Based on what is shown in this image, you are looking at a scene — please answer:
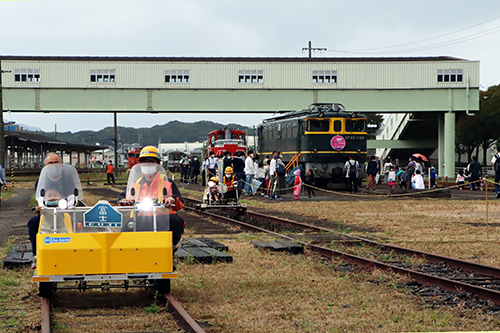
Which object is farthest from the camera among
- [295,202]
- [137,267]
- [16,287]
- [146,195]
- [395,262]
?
[295,202]

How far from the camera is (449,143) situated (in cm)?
4791

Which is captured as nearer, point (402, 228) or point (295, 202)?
point (402, 228)

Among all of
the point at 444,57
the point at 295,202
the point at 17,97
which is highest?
the point at 444,57

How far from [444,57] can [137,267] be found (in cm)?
4615

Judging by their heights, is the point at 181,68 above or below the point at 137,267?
above

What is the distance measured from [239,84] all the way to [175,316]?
40.9 meters

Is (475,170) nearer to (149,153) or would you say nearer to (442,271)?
(442,271)

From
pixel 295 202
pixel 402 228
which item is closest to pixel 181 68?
pixel 295 202

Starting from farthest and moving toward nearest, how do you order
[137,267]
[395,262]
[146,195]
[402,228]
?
1. [402,228]
2. [395,262]
3. [146,195]
4. [137,267]

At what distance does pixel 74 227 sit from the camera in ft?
23.7

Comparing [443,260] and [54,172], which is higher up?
[54,172]

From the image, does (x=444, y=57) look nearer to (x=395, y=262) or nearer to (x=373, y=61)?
(x=373, y=61)

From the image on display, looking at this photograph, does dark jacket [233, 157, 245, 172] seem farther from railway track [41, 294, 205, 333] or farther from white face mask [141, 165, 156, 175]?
railway track [41, 294, 205, 333]

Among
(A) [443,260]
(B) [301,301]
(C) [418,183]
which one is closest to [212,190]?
(A) [443,260]
